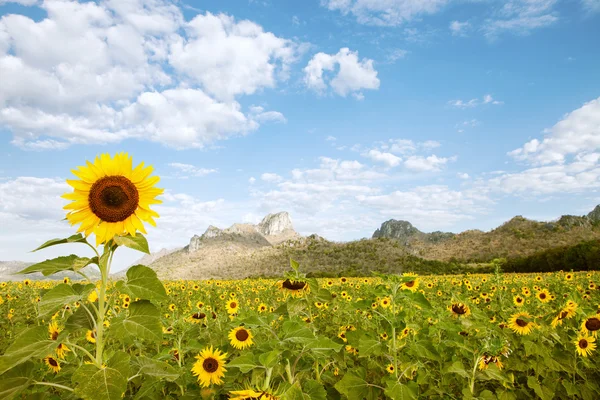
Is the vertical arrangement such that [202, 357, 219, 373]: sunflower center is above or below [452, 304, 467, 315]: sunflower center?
below

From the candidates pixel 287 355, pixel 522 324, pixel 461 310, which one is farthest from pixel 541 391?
pixel 287 355

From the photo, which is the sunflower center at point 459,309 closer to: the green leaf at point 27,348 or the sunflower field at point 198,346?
the sunflower field at point 198,346

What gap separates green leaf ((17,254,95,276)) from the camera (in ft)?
6.58

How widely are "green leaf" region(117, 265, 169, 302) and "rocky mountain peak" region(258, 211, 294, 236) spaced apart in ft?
208

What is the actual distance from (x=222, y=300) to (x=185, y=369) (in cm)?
877

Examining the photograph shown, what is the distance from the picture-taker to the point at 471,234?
2078 inches

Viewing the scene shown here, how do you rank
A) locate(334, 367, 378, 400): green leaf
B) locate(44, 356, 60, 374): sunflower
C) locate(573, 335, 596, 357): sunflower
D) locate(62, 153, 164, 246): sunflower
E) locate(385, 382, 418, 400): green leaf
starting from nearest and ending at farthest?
locate(62, 153, 164, 246): sunflower
locate(385, 382, 418, 400): green leaf
locate(334, 367, 378, 400): green leaf
locate(44, 356, 60, 374): sunflower
locate(573, 335, 596, 357): sunflower

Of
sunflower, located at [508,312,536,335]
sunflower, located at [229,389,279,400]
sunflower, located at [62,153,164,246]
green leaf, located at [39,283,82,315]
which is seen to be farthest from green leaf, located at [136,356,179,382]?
sunflower, located at [508,312,536,335]

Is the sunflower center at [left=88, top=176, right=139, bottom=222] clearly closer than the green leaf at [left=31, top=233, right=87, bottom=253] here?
No

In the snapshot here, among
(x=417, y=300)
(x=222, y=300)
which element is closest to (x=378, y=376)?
(x=417, y=300)

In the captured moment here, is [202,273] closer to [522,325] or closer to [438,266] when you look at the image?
[438,266]

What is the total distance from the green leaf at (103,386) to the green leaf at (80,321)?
1.18ft

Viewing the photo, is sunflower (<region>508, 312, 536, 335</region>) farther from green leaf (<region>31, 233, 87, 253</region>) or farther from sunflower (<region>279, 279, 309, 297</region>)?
green leaf (<region>31, 233, 87, 253</region>)

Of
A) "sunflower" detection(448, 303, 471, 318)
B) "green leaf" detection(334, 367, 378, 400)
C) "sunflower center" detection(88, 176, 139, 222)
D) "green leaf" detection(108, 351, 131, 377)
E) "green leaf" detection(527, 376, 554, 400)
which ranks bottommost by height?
"green leaf" detection(527, 376, 554, 400)
